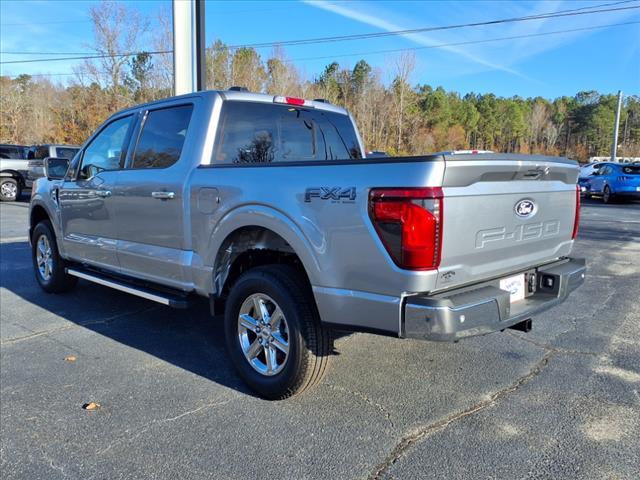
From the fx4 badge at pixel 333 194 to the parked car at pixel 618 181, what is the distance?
1962cm

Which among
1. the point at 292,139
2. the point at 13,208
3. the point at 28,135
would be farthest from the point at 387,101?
the point at 292,139

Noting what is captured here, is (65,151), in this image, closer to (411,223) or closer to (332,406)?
(332,406)

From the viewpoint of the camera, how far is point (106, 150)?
5.03 metres

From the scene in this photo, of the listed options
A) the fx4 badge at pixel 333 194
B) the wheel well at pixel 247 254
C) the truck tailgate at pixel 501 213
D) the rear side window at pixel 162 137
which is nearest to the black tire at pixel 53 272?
the rear side window at pixel 162 137

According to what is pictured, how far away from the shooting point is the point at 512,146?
9300 centimetres

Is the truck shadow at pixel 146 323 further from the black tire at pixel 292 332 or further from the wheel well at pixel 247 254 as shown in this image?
the wheel well at pixel 247 254

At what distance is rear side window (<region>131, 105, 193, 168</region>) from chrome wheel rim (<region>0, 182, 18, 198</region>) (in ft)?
55.8

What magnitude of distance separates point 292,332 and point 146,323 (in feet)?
7.98

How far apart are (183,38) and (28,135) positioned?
1694 inches

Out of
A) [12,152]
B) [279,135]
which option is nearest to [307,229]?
[279,135]

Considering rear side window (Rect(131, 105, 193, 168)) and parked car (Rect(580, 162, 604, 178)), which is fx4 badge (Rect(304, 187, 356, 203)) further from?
parked car (Rect(580, 162, 604, 178))

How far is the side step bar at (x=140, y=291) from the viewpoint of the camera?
396 cm

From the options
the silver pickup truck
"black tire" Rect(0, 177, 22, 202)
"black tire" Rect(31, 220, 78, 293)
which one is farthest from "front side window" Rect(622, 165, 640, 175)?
"black tire" Rect(0, 177, 22, 202)

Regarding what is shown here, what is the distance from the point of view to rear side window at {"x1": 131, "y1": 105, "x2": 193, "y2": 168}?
4070 mm
